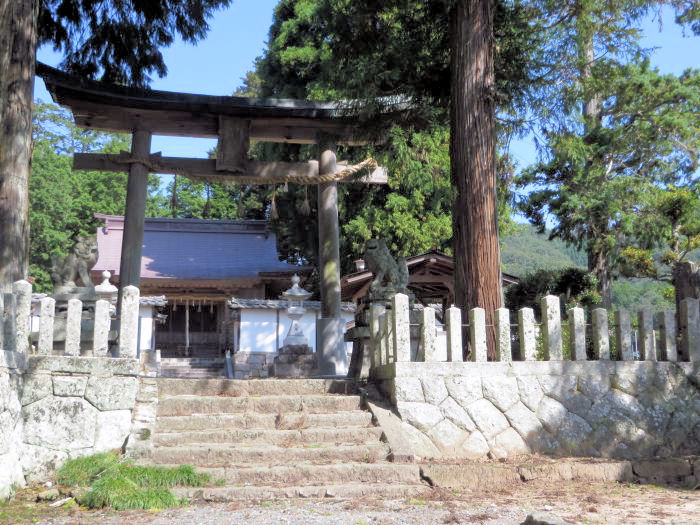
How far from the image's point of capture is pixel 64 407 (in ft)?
20.6

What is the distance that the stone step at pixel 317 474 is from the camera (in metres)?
5.64

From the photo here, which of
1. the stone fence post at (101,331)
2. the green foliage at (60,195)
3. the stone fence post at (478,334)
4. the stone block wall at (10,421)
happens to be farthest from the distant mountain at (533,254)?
the stone block wall at (10,421)

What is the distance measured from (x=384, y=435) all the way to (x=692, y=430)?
3389 millimetres

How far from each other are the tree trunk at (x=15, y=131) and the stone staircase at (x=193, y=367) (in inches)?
472

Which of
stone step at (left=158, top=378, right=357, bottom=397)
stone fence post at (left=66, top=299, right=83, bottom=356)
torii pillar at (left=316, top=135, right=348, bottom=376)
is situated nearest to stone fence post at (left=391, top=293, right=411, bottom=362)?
stone step at (left=158, top=378, right=357, bottom=397)

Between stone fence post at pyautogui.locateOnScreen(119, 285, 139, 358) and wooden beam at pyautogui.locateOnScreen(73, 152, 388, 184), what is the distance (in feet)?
16.8

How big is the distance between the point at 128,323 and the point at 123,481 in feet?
6.02

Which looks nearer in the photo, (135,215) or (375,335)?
(375,335)

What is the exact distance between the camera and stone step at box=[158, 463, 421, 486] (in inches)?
222

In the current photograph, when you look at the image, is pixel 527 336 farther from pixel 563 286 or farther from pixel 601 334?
pixel 563 286

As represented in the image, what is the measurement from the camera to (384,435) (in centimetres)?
639

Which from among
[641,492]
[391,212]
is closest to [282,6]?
[391,212]

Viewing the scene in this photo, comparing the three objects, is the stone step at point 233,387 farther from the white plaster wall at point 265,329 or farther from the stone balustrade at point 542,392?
the white plaster wall at point 265,329

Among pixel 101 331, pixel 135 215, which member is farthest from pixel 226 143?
pixel 101 331
